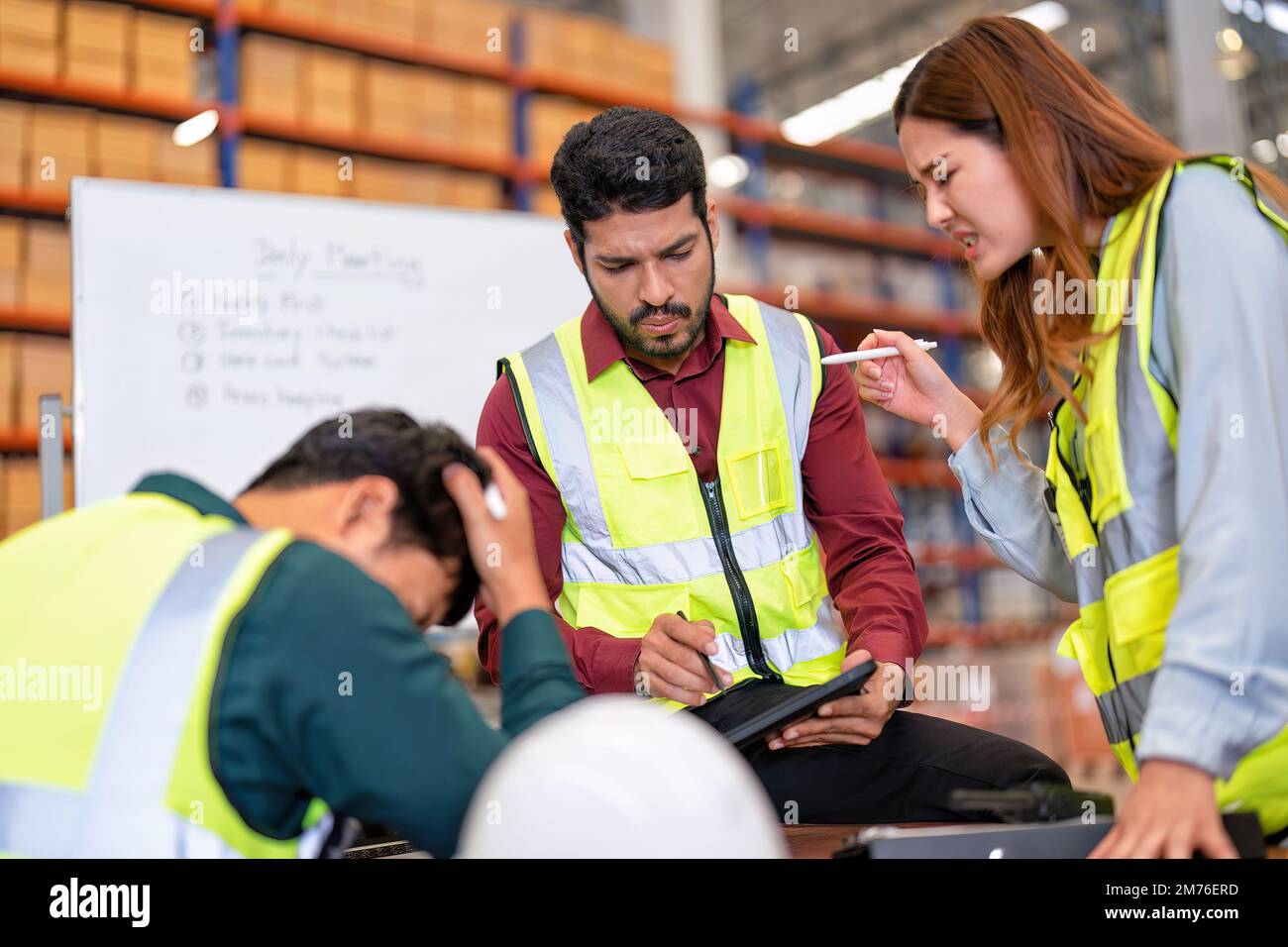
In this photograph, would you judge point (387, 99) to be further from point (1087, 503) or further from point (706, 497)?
point (1087, 503)

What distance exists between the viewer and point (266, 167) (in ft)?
16.3

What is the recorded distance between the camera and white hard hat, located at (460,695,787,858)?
2.71 ft

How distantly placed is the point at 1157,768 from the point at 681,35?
6.35 metres

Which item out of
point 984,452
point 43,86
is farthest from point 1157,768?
point 43,86

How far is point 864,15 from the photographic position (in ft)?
37.6

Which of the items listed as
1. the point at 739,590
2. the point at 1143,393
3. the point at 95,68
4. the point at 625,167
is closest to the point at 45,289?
the point at 95,68

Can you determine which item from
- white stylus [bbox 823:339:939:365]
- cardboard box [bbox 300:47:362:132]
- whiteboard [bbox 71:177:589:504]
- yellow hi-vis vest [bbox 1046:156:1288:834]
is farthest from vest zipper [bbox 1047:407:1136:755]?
cardboard box [bbox 300:47:362:132]

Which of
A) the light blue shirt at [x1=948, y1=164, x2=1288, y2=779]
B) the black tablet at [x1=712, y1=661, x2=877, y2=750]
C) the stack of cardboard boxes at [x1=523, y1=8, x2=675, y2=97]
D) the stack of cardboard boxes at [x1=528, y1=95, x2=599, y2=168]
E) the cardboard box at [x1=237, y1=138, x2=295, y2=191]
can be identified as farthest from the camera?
the stack of cardboard boxes at [x1=523, y1=8, x2=675, y2=97]

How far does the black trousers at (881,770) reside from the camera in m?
1.75

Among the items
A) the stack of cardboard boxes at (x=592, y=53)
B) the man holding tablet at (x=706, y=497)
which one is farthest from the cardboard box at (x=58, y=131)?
the man holding tablet at (x=706, y=497)

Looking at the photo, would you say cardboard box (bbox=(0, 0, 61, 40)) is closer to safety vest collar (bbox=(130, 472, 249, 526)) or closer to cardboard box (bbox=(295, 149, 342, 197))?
cardboard box (bbox=(295, 149, 342, 197))

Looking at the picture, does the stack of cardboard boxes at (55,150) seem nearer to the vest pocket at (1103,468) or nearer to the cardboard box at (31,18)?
the cardboard box at (31,18)

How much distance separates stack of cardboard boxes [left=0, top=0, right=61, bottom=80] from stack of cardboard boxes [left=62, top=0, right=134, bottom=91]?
0.05m

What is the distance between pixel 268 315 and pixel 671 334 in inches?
65.6
